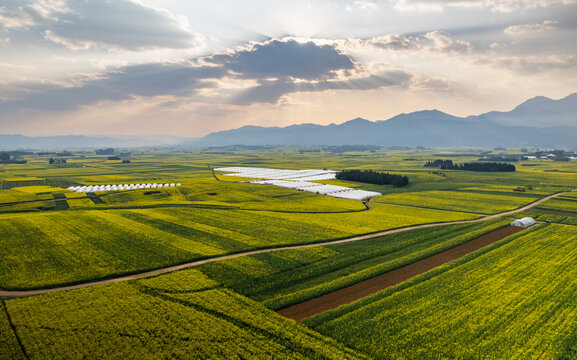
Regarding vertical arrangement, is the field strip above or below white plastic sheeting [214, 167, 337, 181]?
below

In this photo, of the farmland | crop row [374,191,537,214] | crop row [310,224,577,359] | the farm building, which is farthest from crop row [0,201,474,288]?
crop row [310,224,577,359]

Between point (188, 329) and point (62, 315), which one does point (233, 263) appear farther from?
point (62, 315)

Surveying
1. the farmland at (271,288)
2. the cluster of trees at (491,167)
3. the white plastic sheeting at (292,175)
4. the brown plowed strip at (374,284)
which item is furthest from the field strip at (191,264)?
the cluster of trees at (491,167)

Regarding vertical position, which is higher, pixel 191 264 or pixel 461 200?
pixel 461 200

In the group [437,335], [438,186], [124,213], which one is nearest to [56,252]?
[124,213]

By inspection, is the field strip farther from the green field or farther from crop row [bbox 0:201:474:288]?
the green field

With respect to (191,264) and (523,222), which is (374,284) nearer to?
(191,264)

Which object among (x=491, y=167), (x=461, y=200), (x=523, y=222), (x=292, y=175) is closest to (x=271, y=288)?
(x=523, y=222)
